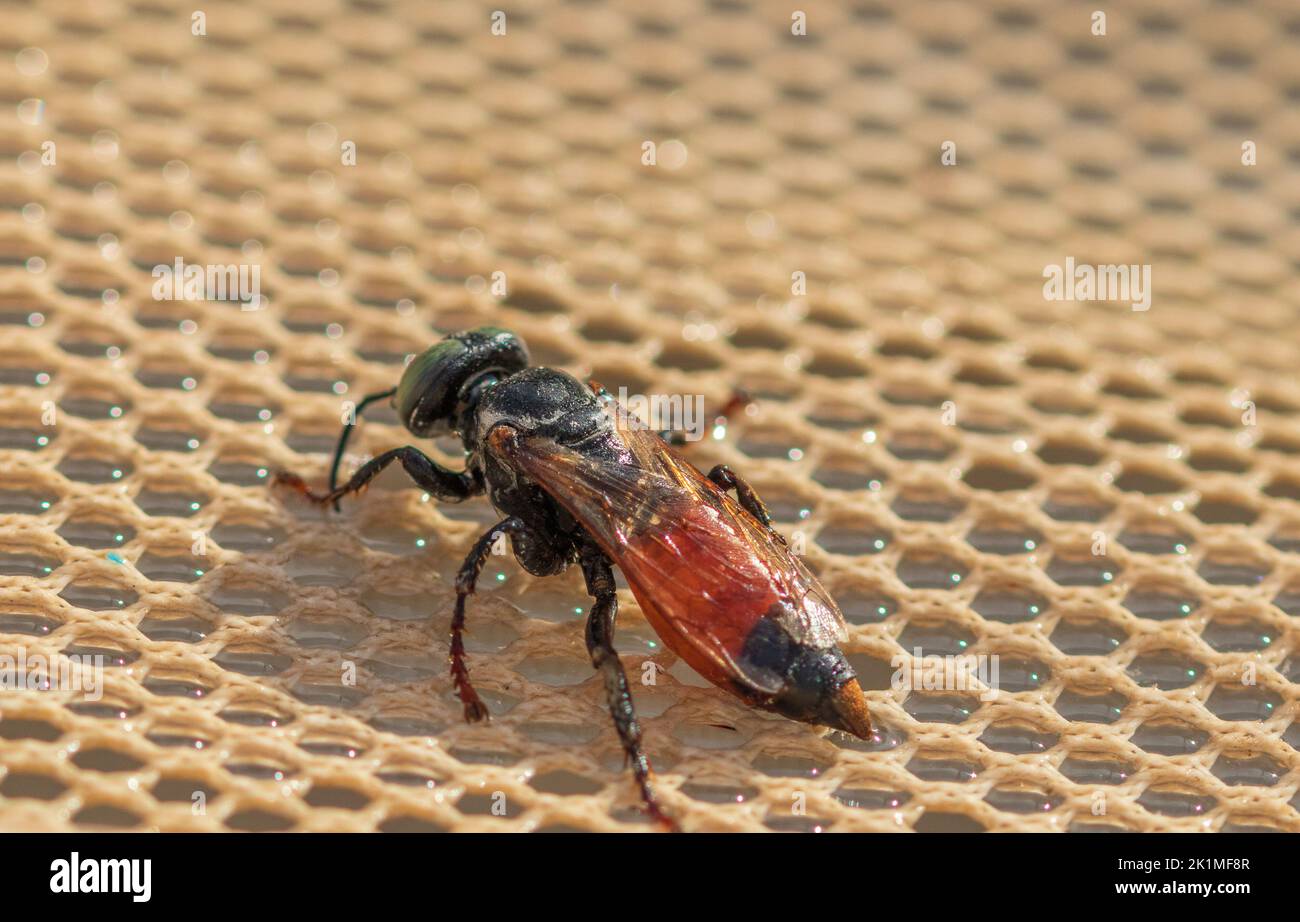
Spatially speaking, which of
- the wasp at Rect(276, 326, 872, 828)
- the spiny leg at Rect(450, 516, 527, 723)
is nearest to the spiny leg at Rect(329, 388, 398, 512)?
the wasp at Rect(276, 326, 872, 828)

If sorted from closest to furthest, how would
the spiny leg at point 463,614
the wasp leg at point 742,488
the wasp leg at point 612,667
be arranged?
the wasp leg at point 612,667 < the spiny leg at point 463,614 < the wasp leg at point 742,488

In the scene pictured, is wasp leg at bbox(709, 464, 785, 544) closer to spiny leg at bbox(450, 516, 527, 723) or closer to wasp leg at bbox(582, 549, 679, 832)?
wasp leg at bbox(582, 549, 679, 832)

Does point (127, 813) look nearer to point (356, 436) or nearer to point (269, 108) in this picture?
point (356, 436)

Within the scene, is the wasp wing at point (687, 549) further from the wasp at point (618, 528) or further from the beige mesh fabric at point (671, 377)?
the beige mesh fabric at point (671, 377)

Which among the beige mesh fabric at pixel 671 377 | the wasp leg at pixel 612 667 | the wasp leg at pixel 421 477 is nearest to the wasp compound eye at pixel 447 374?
the wasp leg at pixel 421 477

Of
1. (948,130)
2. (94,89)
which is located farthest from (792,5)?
(94,89)

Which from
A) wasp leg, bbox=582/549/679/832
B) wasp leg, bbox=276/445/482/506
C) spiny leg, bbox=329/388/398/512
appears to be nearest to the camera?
wasp leg, bbox=582/549/679/832

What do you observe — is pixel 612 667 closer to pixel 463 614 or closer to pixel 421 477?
pixel 463 614
